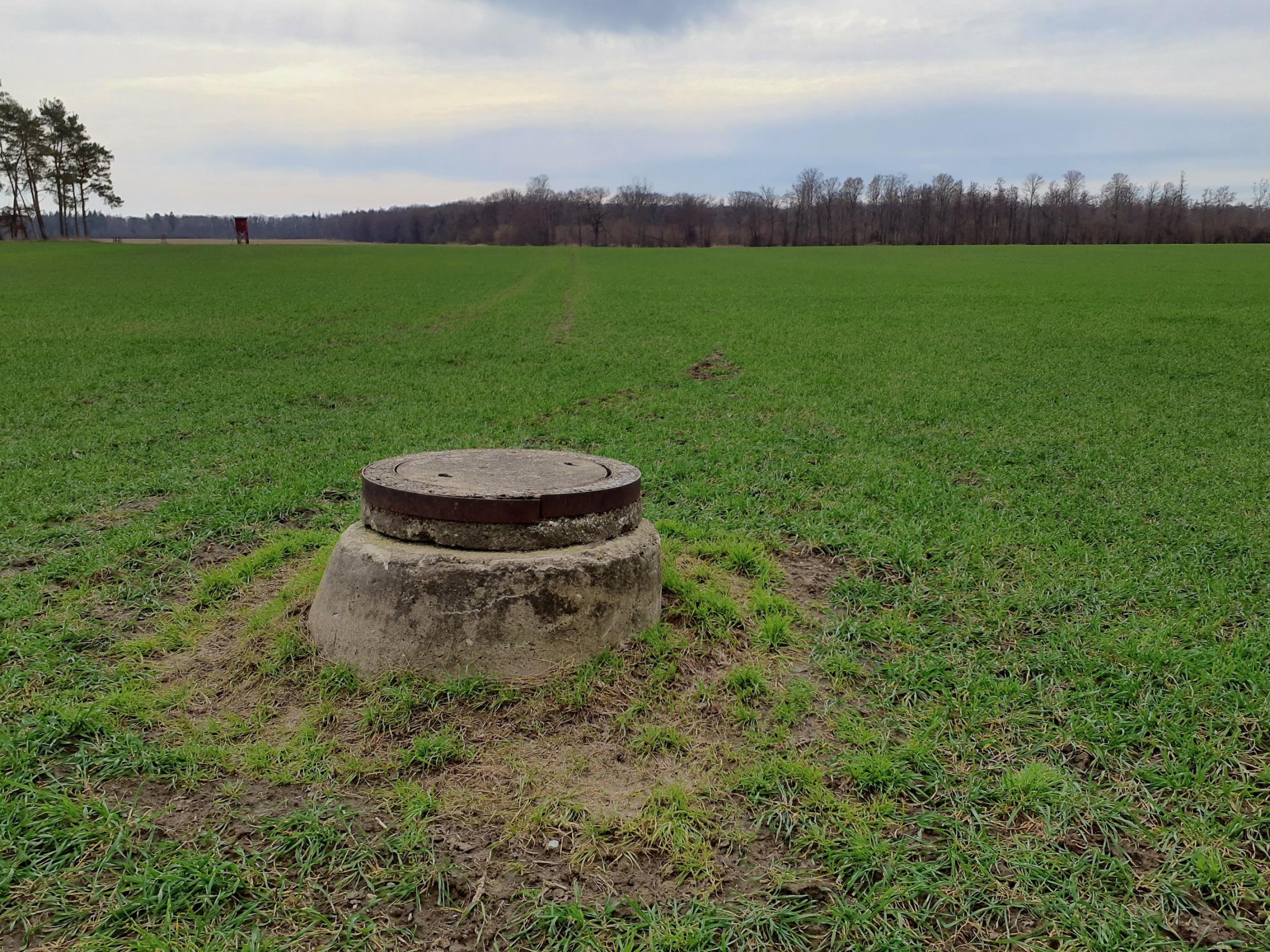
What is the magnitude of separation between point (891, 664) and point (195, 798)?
10.5ft

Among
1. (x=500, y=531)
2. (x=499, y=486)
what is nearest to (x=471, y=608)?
(x=500, y=531)

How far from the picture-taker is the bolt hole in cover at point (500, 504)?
3.96 metres

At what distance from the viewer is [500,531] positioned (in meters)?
3.96

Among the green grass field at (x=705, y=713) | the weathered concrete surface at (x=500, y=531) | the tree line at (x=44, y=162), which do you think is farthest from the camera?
the tree line at (x=44, y=162)

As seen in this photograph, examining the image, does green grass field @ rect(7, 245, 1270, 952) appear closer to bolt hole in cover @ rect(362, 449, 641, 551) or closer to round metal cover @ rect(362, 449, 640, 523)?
bolt hole in cover @ rect(362, 449, 641, 551)

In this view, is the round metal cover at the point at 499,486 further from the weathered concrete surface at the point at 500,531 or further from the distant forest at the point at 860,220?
the distant forest at the point at 860,220

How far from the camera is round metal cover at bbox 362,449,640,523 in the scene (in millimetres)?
3955

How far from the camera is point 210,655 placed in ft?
14.3

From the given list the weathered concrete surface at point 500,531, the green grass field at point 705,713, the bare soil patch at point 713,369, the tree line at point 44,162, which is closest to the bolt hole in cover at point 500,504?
the weathered concrete surface at point 500,531

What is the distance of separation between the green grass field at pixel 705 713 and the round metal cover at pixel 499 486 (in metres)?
0.77

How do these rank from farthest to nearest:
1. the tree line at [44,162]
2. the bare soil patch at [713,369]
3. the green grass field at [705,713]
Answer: the tree line at [44,162] < the bare soil patch at [713,369] < the green grass field at [705,713]

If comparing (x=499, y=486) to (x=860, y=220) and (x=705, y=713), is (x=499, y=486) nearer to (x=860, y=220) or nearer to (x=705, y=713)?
(x=705, y=713)

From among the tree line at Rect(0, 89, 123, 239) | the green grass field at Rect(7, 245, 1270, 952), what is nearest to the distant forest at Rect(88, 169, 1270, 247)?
Result: the tree line at Rect(0, 89, 123, 239)

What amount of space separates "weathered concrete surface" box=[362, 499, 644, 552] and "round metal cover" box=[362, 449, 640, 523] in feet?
0.08
